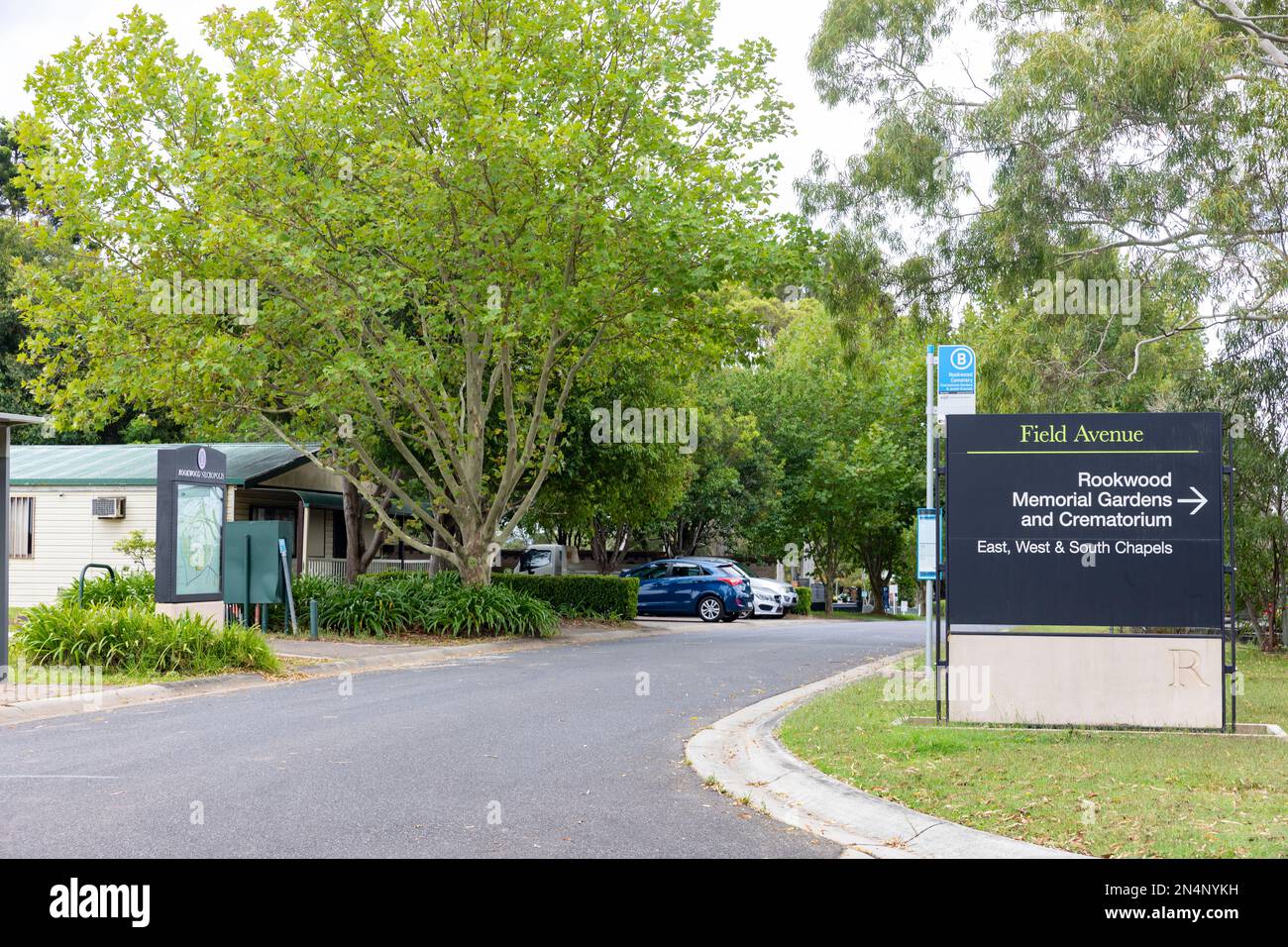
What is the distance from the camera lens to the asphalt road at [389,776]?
20.8 ft

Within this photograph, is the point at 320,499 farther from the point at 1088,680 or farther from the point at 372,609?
the point at 1088,680

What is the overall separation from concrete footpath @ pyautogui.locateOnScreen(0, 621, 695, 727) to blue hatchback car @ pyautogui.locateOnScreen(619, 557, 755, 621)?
19.8ft

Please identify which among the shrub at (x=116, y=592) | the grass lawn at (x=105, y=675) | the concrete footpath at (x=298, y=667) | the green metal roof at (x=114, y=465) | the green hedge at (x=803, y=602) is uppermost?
the green metal roof at (x=114, y=465)

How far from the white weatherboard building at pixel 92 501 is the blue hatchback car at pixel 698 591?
348 inches

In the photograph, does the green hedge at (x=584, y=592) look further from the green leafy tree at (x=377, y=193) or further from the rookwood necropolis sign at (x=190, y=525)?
the rookwood necropolis sign at (x=190, y=525)

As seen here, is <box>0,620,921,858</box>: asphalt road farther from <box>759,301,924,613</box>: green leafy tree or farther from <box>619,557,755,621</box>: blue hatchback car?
<box>759,301,924,613</box>: green leafy tree

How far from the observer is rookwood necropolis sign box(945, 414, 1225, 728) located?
9.99m

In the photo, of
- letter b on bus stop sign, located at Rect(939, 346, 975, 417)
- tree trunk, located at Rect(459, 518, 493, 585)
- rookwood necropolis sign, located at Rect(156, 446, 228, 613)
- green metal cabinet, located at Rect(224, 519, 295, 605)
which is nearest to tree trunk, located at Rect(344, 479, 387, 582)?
tree trunk, located at Rect(459, 518, 493, 585)

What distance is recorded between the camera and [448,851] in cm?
611

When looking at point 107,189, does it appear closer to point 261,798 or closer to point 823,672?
point 823,672

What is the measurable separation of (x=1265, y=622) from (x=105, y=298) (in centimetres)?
2026

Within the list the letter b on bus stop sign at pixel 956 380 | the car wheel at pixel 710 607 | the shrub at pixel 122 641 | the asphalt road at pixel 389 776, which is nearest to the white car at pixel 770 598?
the car wheel at pixel 710 607

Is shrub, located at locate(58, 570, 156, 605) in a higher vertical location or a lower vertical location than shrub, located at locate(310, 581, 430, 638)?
higher
